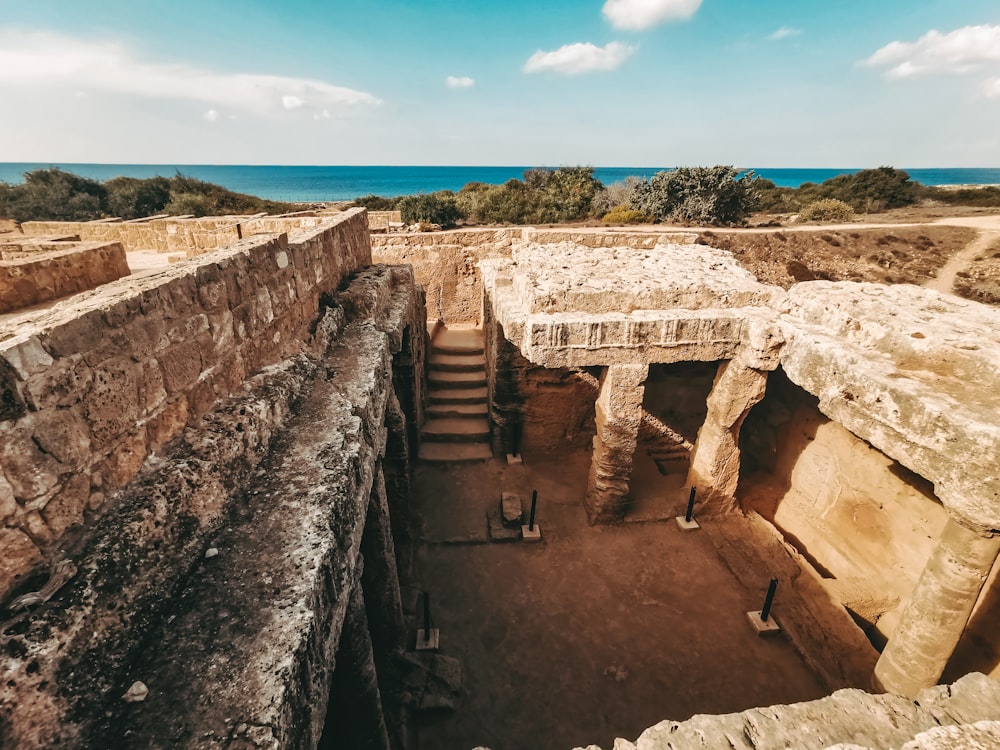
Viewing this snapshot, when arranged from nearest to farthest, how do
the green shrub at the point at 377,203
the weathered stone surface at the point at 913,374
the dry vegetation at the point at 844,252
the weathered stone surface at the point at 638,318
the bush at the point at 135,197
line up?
the weathered stone surface at the point at 913,374 < the weathered stone surface at the point at 638,318 < the dry vegetation at the point at 844,252 < the bush at the point at 135,197 < the green shrub at the point at 377,203

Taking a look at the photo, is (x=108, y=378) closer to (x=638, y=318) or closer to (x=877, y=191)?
(x=638, y=318)

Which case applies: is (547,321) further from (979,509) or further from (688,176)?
(688,176)

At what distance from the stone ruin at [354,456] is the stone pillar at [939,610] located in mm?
21

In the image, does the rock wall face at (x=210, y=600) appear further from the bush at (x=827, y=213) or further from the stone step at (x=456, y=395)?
the bush at (x=827, y=213)

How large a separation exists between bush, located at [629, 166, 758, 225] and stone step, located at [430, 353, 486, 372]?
13.5m

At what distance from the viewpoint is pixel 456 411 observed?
30.5 ft

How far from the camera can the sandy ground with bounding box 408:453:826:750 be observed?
4609 millimetres

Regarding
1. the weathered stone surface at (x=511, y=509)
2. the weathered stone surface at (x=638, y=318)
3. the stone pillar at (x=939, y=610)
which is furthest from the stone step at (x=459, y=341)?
the stone pillar at (x=939, y=610)

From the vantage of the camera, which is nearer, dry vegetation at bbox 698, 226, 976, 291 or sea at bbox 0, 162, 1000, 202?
dry vegetation at bbox 698, 226, 976, 291

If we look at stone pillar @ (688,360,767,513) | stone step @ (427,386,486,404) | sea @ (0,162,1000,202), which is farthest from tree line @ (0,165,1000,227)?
sea @ (0,162,1000,202)

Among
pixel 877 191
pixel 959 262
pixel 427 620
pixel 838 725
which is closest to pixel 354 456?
pixel 427 620

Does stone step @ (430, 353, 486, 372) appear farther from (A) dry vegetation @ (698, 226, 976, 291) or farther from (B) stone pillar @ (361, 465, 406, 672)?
(A) dry vegetation @ (698, 226, 976, 291)

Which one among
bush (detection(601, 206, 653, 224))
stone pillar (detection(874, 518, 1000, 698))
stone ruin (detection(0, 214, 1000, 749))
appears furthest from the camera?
bush (detection(601, 206, 653, 224))

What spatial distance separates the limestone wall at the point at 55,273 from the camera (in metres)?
4.02
